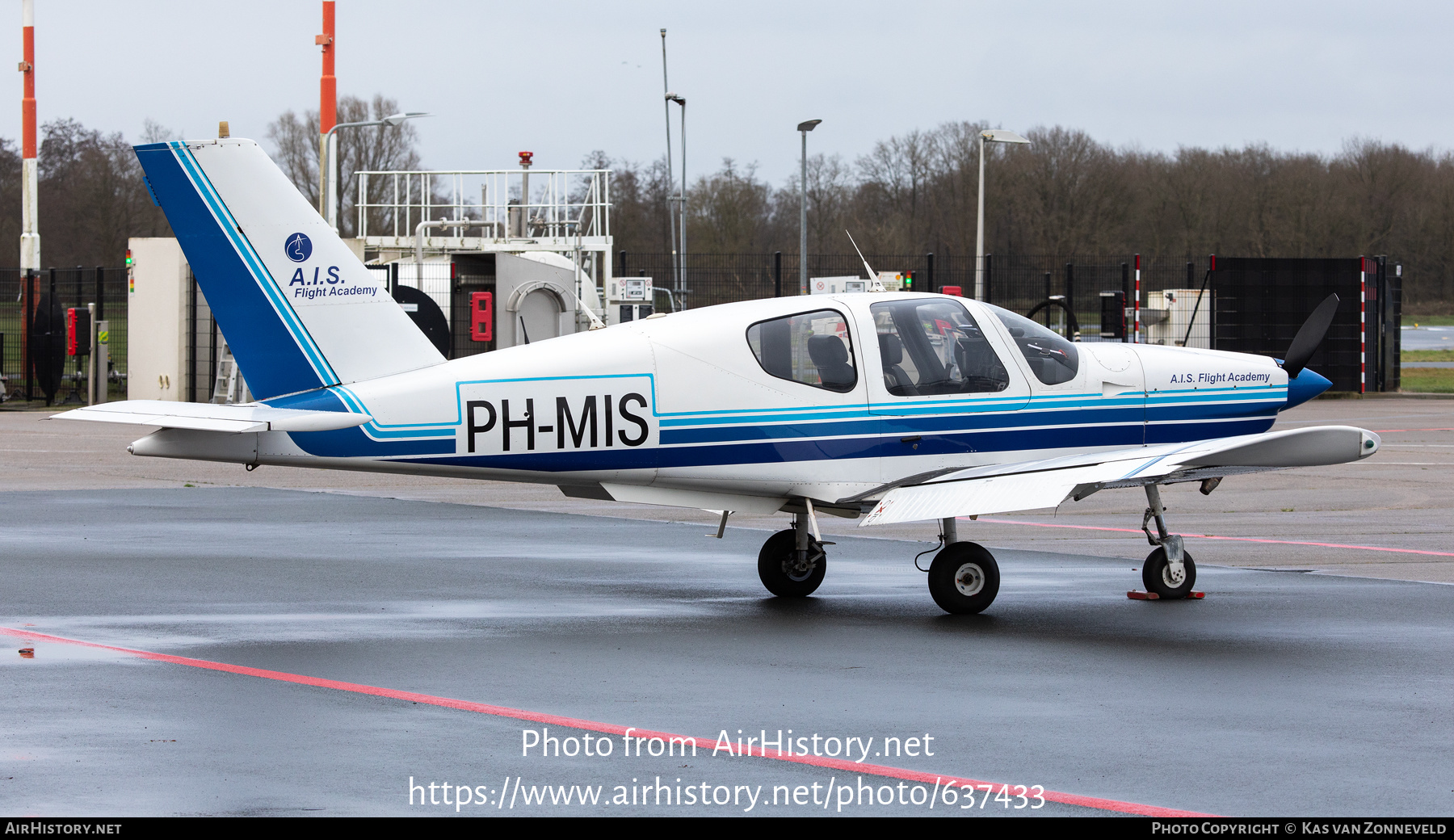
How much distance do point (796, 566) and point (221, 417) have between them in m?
4.06

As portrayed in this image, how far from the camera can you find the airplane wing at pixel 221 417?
29.9ft

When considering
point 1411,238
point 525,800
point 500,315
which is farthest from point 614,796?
point 1411,238

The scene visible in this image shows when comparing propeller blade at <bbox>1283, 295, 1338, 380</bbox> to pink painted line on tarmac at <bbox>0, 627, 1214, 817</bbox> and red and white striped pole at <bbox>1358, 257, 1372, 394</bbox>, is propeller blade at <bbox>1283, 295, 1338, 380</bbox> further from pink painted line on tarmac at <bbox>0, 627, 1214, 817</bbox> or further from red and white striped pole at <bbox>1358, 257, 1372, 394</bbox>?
red and white striped pole at <bbox>1358, 257, 1372, 394</bbox>

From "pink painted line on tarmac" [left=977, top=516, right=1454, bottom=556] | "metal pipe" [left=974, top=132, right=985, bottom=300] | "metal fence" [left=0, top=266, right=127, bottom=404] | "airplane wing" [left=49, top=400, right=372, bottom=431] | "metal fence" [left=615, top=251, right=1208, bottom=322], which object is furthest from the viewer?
"metal fence" [left=615, top=251, right=1208, bottom=322]

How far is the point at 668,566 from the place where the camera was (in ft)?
41.2

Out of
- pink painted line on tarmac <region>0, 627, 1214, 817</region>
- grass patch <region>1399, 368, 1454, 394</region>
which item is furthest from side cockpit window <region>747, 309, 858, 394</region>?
grass patch <region>1399, 368, 1454, 394</region>

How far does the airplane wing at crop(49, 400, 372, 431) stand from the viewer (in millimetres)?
9109

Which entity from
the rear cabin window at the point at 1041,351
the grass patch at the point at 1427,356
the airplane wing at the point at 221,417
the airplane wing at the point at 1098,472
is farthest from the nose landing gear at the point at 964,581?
the grass patch at the point at 1427,356

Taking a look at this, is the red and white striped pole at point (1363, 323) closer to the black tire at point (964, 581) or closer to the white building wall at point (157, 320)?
the white building wall at point (157, 320)

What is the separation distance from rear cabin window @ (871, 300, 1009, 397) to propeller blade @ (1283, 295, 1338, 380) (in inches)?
88.7

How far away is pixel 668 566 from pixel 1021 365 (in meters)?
3.51

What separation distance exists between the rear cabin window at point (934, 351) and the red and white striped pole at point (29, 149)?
35019 millimetres

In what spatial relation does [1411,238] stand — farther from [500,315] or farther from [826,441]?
[826,441]
